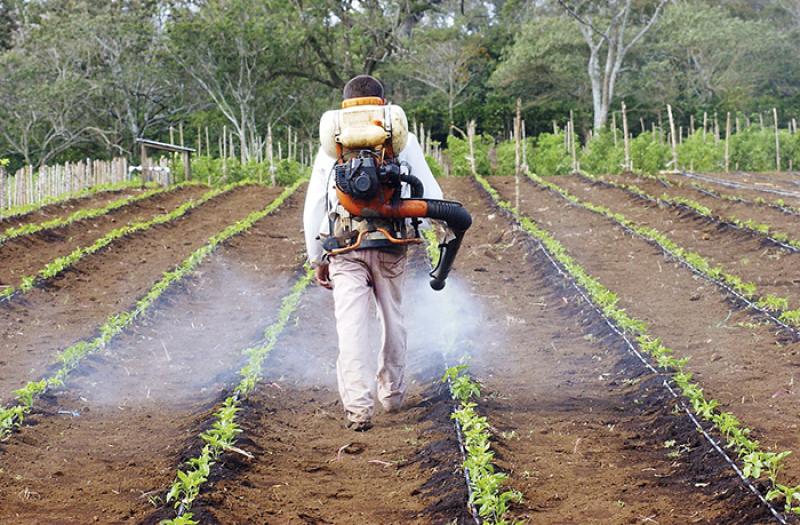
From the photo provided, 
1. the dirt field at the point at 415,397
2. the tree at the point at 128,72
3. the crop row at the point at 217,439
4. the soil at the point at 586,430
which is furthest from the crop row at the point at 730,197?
the tree at the point at 128,72

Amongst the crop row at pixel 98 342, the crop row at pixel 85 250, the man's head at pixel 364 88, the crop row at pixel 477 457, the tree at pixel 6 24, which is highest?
the tree at pixel 6 24

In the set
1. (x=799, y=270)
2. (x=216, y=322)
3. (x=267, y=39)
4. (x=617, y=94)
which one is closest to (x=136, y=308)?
(x=216, y=322)

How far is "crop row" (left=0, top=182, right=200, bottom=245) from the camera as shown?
14802mm

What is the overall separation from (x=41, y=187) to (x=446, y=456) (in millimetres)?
18918

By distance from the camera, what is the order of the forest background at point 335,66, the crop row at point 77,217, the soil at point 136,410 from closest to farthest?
the soil at point 136,410 → the crop row at point 77,217 → the forest background at point 335,66

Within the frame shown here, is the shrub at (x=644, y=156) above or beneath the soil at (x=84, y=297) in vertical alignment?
above

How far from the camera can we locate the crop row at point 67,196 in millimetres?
17922

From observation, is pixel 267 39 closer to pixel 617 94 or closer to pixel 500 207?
pixel 617 94

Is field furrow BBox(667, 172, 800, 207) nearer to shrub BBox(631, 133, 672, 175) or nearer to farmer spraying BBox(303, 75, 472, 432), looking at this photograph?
shrub BBox(631, 133, 672, 175)

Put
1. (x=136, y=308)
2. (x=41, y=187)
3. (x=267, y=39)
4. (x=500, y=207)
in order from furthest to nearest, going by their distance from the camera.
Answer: (x=267, y=39)
(x=41, y=187)
(x=500, y=207)
(x=136, y=308)

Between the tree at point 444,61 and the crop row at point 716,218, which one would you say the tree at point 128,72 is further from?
the crop row at point 716,218

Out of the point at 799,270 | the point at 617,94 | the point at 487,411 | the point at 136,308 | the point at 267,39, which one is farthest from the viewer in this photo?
the point at 617,94

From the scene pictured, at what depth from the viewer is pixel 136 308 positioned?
10.1 m

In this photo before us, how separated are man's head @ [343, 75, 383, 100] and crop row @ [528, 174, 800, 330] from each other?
12.1 ft
